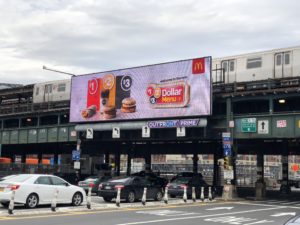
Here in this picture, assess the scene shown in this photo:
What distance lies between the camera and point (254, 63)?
113 feet

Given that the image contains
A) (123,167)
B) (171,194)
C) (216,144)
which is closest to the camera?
(171,194)

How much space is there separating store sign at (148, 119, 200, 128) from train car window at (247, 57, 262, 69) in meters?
5.61

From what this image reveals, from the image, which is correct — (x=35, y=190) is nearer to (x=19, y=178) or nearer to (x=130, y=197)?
(x=19, y=178)

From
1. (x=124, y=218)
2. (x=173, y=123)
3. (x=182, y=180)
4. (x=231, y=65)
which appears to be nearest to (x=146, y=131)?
(x=173, y=123)

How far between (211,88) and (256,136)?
4.91 m

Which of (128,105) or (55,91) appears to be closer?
(128,105)

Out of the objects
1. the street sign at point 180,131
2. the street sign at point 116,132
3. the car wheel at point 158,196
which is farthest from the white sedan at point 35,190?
the street sign at point 116,132

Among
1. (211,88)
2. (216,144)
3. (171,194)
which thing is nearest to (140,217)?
(171,194)

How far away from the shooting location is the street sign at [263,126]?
32.7 m

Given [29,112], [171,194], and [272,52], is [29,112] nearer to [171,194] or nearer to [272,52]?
[171,194]

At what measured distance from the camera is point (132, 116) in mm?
41031

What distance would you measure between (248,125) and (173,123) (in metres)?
6.52

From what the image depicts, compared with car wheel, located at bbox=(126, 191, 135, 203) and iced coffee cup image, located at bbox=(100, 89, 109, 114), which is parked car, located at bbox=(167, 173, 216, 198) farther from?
iced coffee cup image, located at bbox=(100, 89, 109, 114)

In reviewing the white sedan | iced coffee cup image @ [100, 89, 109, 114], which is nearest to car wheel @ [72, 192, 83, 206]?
the white sedan
